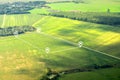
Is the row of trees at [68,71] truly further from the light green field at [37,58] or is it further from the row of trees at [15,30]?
the row of trees at [15,30]

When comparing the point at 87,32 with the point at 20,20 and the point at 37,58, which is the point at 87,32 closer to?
the point at 37,58

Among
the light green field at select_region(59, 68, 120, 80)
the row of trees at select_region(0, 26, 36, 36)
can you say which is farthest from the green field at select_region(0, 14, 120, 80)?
the row of trees at select_region(0, 26, 36, 36)

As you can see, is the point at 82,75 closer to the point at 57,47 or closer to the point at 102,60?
the point at 102,60

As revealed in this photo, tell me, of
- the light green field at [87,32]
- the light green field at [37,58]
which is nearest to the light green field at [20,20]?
the light green field at [87,32]

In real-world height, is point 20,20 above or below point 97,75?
above

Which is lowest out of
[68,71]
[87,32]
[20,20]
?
[68,71]

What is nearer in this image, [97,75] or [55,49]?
[97,75]

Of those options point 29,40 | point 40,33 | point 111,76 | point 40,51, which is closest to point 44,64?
point 40,51

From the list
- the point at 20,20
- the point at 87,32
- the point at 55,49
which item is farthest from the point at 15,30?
the point at 55,49
